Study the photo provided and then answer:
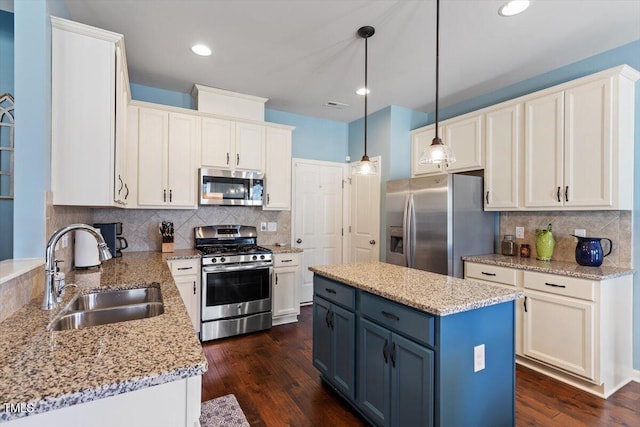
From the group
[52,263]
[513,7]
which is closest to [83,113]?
[52,263]

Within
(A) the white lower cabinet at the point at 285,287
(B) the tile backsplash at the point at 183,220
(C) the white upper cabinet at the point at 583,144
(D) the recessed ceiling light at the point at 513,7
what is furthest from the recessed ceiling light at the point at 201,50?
(C) the white upper cabinet at the point at 583,144

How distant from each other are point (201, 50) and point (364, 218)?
9.54 feet

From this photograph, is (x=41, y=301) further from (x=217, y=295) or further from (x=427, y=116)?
(x=427, y=116)

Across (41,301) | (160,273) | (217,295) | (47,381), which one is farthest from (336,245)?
(47,381)

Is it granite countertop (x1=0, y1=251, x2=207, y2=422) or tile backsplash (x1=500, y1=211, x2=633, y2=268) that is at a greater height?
tile backsplash (x1=500, y1=211, x2=633, y2=268)

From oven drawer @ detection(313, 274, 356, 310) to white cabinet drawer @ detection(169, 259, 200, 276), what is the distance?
1.43 meters

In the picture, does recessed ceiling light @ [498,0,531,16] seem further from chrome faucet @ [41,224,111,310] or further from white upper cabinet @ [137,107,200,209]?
white upper cabinet @ [137,107,200,209]

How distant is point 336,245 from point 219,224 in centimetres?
181

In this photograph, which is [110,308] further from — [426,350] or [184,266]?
[426,350]

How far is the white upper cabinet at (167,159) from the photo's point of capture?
3.30m

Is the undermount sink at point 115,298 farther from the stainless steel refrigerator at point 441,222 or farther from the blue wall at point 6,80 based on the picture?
the stainless steel refrigerator at point 441,222

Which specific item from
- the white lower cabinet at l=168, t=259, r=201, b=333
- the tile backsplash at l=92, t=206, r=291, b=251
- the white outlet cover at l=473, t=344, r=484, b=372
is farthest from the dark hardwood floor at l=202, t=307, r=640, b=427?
the tile backsplash at l=92, t=206, r=291, b=251

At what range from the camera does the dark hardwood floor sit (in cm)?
208

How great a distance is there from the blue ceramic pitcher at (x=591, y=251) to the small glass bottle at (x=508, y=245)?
2.12ft
